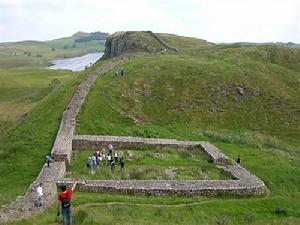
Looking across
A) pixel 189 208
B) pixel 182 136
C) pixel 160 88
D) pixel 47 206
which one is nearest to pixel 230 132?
pixel 182 136

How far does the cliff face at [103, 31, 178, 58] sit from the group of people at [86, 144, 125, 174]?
5727 cm

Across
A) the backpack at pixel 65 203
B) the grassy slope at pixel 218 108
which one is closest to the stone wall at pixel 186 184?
the grassy slope at pixel 218 108

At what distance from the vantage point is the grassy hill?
1244 inches

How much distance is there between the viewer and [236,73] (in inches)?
2904

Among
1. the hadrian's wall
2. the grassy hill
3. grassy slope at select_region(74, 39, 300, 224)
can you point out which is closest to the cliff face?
the grassy hill

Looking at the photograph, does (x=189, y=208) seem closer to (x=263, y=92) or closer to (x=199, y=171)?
(x=199, y=171)

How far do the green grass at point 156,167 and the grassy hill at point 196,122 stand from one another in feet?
13.1

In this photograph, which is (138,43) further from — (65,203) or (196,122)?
(65,203)

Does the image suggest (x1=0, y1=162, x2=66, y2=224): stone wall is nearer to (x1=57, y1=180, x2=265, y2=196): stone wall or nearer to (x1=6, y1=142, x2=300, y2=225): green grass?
(x1=6, y1=142, x2=300, y2=225): green grass

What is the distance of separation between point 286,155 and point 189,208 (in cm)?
2337

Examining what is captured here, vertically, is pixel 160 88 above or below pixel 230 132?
above

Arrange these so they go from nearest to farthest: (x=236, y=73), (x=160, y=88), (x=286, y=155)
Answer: (x=286, y=155)
(x=160, y=88)
(x=236, y=73)

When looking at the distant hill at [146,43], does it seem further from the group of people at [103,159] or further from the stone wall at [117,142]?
the group of people at [103,159]

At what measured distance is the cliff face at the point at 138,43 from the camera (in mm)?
100562
